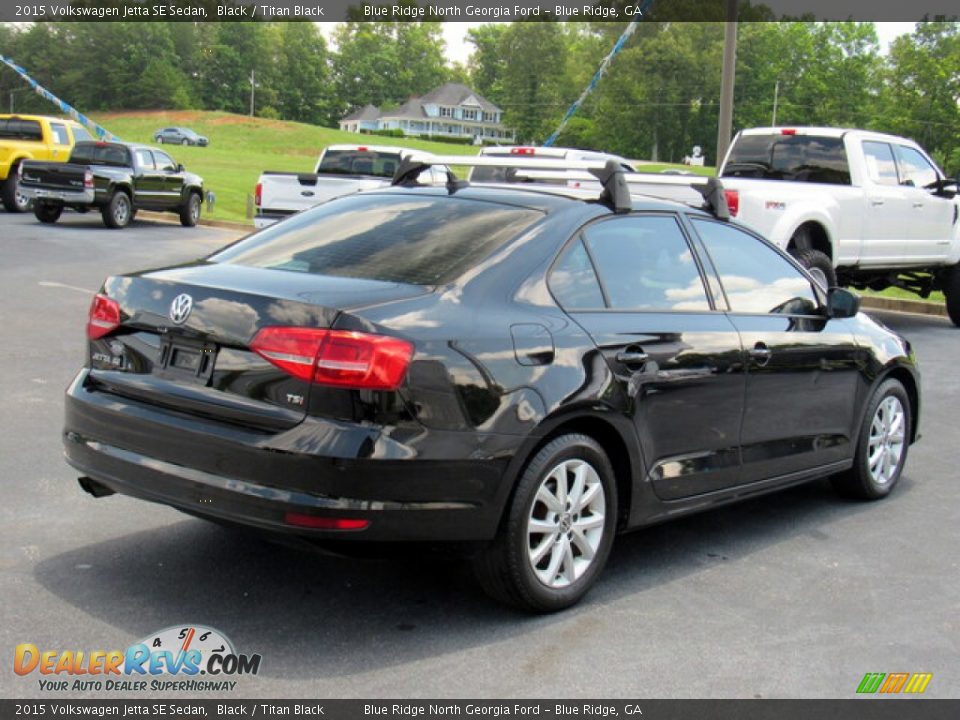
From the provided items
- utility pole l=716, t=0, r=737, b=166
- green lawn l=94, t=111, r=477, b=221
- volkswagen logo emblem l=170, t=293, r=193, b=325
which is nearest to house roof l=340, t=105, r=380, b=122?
green lawn l=94, t=111, r=477, b=221

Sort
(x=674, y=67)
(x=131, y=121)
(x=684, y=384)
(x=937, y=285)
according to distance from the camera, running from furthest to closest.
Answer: (x=674, y=67)
(x=131, y=121)
(x=937, y=285)
(x=684, y=384)

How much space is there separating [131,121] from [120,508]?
331 feet

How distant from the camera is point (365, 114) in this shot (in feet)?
480

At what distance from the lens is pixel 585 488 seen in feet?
15.3

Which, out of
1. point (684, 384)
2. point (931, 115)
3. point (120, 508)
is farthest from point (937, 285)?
point (931, 115)

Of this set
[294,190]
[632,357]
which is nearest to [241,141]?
[294,190]

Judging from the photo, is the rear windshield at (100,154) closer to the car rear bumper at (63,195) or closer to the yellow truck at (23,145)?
the yellow truck at (23,145)

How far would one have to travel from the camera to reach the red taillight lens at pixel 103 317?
463 cm

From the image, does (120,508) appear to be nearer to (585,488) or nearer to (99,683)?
(99,683)

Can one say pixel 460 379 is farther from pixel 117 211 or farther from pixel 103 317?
pixel 117 211

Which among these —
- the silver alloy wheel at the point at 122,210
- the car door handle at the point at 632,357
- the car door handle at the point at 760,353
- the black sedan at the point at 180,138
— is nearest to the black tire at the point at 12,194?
the silver alloy wheel at the point at 122,210

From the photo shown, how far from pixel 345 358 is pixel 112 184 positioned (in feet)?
69.1

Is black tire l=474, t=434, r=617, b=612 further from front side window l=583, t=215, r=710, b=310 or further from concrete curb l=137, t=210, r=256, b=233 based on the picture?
concrete curb l=137, t=210, r=256, b=233

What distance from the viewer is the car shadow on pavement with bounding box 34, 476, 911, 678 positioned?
420cm
